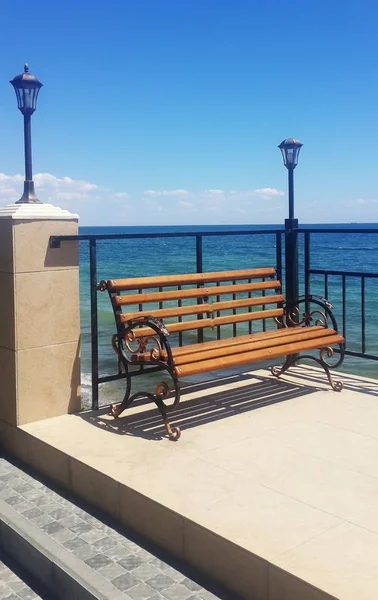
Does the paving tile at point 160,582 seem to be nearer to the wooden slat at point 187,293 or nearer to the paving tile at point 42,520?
the paving tile at point 42,520

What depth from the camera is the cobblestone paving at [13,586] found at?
258 centimetres

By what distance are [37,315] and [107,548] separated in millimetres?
1636

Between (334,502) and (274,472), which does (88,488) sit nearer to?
(274,472)

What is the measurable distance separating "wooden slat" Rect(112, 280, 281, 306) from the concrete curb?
4.66 feet

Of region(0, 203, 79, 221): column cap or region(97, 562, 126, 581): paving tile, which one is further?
region(0, 203, 79, 221): column cap

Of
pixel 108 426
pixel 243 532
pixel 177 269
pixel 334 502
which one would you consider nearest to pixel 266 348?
pixel 108 426

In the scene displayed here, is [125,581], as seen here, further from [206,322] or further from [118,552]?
[206,322]

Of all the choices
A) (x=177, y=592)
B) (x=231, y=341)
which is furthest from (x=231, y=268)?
(x=177, y=592)

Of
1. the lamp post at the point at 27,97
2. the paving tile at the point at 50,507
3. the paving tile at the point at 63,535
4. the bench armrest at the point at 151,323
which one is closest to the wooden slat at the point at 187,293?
the bench armrest at the point at 151,323

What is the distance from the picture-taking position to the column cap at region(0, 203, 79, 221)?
12.3 ft

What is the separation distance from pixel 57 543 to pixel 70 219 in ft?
6.67

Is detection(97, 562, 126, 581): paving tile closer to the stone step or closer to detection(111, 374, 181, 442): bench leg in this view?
the stone step

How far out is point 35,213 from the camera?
384cm

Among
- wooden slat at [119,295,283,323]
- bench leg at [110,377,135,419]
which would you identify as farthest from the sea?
bench leg at [110,377,135,419]
